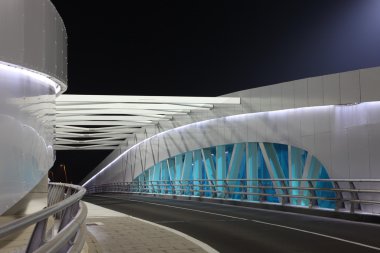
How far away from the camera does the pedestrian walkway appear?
32.3 feet

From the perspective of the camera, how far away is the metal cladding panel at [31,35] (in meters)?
11.5

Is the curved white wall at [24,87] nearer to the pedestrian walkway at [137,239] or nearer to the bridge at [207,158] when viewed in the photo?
the bridge at [207,158]

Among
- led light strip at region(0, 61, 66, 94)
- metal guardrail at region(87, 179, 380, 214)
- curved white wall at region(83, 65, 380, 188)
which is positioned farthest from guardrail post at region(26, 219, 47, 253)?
curved white wall at region(83, 65, 380, 188)

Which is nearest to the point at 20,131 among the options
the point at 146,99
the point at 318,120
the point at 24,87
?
the point at 24,87

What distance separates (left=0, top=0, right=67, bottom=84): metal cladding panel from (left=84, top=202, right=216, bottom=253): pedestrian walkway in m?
4.15

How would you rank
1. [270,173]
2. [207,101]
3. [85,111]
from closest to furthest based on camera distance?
1. [270,173]
2. [207,101]
3. [85,111]

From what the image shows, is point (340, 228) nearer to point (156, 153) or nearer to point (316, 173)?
point (316, 173)

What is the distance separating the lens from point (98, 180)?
78375mm

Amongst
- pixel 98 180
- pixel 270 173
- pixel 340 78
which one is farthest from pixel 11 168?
pixel 98 180

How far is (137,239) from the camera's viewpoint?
37.3 feet

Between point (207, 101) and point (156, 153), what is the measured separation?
48.7 feet

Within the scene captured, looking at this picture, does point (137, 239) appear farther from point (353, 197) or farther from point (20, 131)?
point (353, 197)

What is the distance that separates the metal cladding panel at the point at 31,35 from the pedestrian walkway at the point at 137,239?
4154mm

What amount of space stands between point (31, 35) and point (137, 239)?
17.0ft
